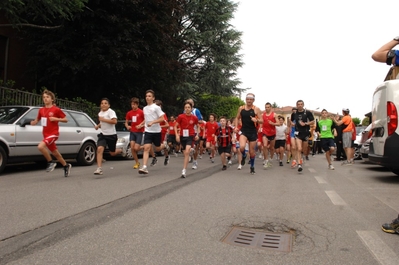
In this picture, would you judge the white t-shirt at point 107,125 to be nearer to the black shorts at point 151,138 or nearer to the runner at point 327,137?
the black shorts at point 151,138

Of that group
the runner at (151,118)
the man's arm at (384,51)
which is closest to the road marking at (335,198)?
the man's arm at (384,51)

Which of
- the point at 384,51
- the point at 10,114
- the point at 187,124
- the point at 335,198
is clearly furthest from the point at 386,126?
the point at 10,114

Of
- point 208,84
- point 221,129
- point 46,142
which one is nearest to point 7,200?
point 46,142

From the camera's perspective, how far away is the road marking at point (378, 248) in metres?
3.09

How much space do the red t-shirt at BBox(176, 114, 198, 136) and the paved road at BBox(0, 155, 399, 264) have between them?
216 centimetres

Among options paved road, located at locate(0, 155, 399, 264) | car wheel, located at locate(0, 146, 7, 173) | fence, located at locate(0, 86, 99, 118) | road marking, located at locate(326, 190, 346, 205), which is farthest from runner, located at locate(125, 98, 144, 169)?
road marking, located at locate(326, 190, 346, 205)

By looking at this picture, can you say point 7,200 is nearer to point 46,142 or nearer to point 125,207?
point 125,207

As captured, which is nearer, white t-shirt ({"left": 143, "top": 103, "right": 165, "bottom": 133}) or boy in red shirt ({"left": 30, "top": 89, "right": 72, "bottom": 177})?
boy in red shirt ({"left": 30, "top": 89, "right": 72, "bottom": 177})

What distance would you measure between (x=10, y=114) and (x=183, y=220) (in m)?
6.39

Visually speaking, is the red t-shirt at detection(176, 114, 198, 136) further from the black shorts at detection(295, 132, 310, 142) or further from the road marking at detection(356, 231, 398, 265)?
the road marking at detection(356, 231, 398, 265)

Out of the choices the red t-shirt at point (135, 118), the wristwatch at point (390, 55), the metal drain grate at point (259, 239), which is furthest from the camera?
the red t-shirt at point (135, 118)

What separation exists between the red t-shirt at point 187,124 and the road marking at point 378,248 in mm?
5948

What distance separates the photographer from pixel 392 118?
639cm

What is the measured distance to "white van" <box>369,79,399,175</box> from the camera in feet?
21.3
